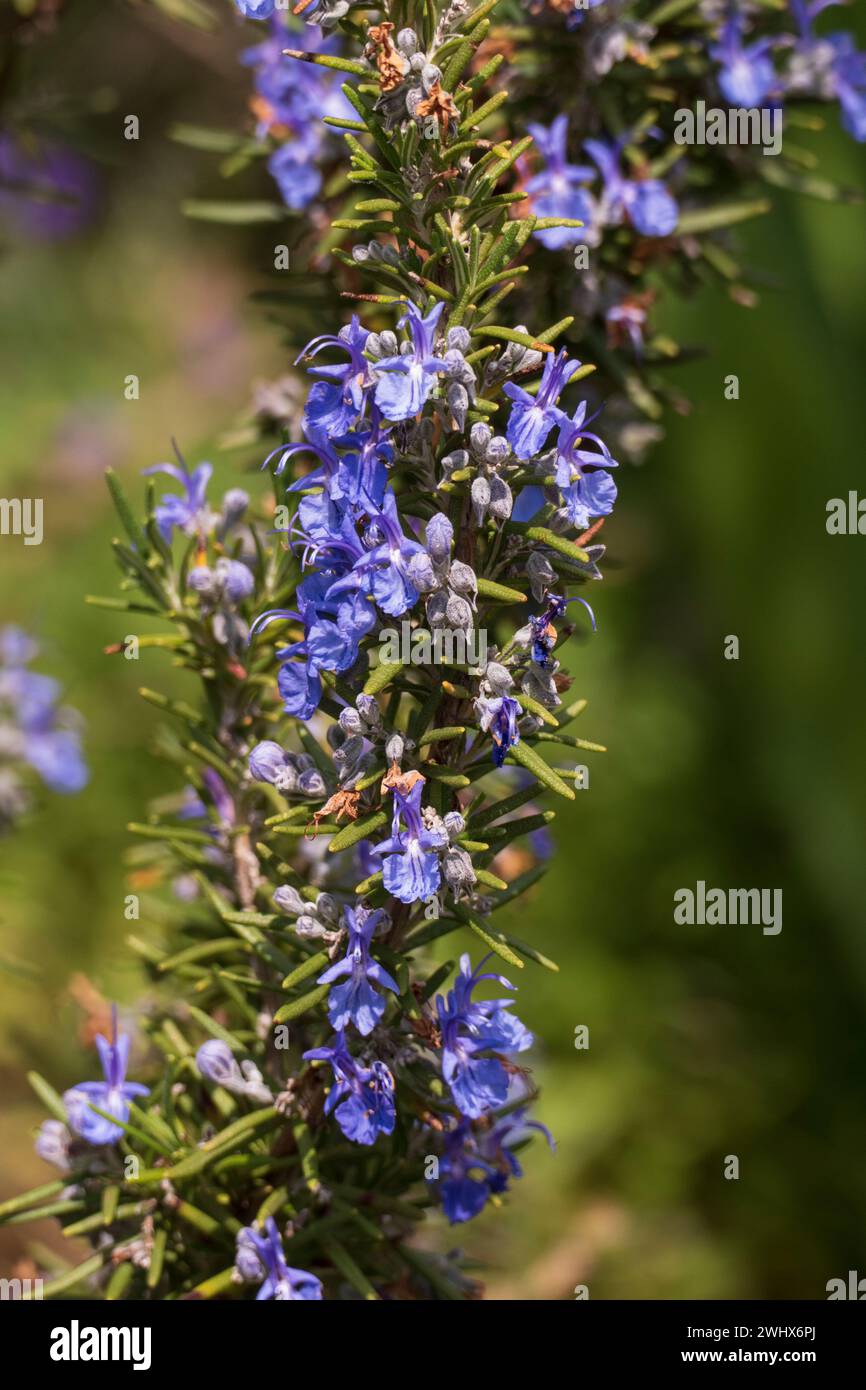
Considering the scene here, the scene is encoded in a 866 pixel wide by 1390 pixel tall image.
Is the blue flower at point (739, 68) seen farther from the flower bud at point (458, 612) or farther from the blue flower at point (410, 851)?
the blue flower at point (410, 851)

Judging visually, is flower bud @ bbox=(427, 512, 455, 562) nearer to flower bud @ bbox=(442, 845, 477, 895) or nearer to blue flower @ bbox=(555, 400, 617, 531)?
blue flower @ bbox=(555, 400, 617, 531)

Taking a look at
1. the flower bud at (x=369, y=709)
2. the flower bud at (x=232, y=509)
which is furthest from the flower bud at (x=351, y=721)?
the flower bud at (x=232, y=509)

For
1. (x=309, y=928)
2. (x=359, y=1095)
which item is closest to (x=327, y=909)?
(x=309, y=928)

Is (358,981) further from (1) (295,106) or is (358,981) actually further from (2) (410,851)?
(1) (295,106)

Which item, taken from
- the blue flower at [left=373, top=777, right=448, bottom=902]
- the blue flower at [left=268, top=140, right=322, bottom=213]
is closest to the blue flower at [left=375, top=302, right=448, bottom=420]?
the blue flower at [left=373, top=777, right=448, bottom=902]

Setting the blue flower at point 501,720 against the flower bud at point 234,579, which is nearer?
the blue flower at point 501,720

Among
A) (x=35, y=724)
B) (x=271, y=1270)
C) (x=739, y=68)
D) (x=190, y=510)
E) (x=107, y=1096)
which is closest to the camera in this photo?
(x=271, y=1270)
